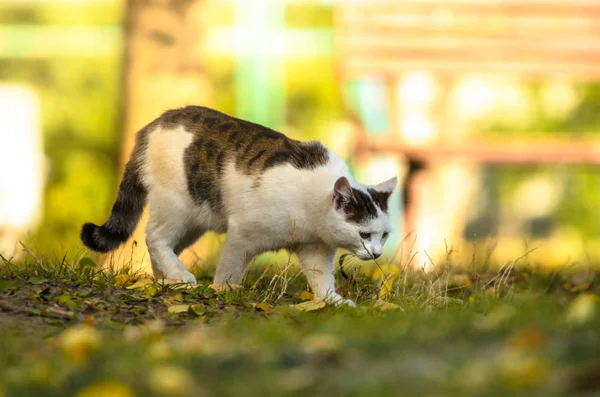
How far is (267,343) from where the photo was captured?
267 cm

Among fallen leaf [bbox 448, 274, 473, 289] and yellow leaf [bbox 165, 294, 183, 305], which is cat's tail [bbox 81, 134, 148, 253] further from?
fallen leaf [bbox 448, 274, 473, 289]

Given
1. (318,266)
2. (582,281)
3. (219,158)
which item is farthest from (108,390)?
(582,281)

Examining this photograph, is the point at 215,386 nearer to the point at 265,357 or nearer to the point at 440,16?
the point at 265,357

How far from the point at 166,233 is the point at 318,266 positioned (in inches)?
31.8

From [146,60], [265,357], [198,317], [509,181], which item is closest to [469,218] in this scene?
[509,181]

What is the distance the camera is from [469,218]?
11430mm

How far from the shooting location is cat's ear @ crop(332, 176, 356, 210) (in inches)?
164

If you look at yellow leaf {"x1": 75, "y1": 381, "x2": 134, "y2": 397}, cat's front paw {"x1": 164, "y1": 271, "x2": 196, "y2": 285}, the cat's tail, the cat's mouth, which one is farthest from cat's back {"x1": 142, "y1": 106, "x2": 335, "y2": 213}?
yellow leaf {"x1": 75, "y1": 381, "x2": 134, "y2": 397}

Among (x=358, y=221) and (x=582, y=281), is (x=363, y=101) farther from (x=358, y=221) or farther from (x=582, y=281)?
(x=358, y=221)

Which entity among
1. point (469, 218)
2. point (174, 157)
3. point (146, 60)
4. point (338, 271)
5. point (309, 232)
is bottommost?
point (469, 218)

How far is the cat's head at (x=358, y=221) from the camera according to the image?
4211 millimetres

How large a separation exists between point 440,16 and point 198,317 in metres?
4.39

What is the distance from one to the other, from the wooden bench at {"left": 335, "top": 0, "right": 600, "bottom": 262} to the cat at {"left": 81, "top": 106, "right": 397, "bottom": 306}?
2643 millimetres

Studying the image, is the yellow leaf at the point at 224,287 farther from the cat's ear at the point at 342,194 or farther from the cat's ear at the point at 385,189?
the cat's ear at the point at 385,189
